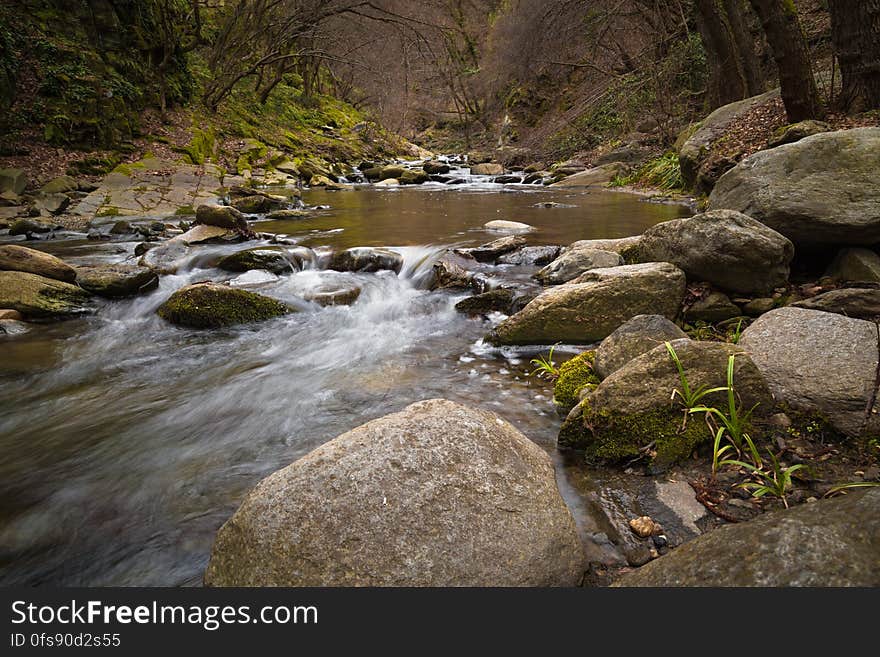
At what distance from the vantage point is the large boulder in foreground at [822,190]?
3838 mm

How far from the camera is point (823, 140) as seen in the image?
4238mm

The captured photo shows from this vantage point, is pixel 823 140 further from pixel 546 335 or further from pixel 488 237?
pixel 488 237

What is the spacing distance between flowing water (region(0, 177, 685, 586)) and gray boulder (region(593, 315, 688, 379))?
520mm

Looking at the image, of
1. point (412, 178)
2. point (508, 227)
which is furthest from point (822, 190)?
point (412, 178)

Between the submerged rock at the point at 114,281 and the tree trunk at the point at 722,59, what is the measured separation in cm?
1286

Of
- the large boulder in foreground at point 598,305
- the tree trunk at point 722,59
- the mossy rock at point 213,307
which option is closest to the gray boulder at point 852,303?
the large boulder in foreground at point 598,305

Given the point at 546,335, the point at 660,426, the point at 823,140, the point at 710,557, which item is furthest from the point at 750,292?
the point at 710,557

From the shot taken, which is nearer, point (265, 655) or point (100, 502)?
point (265, 655)

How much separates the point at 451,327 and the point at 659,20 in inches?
570

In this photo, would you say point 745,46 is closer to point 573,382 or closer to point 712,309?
point 712,309

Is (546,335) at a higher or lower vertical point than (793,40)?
lower

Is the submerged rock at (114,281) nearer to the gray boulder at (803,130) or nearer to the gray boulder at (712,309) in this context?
the gray boulder at (712,309)

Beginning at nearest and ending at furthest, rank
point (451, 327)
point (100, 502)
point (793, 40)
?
point (100, 502), point (451, 327), point (793, 40)

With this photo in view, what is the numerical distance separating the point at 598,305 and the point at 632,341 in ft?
3.32
